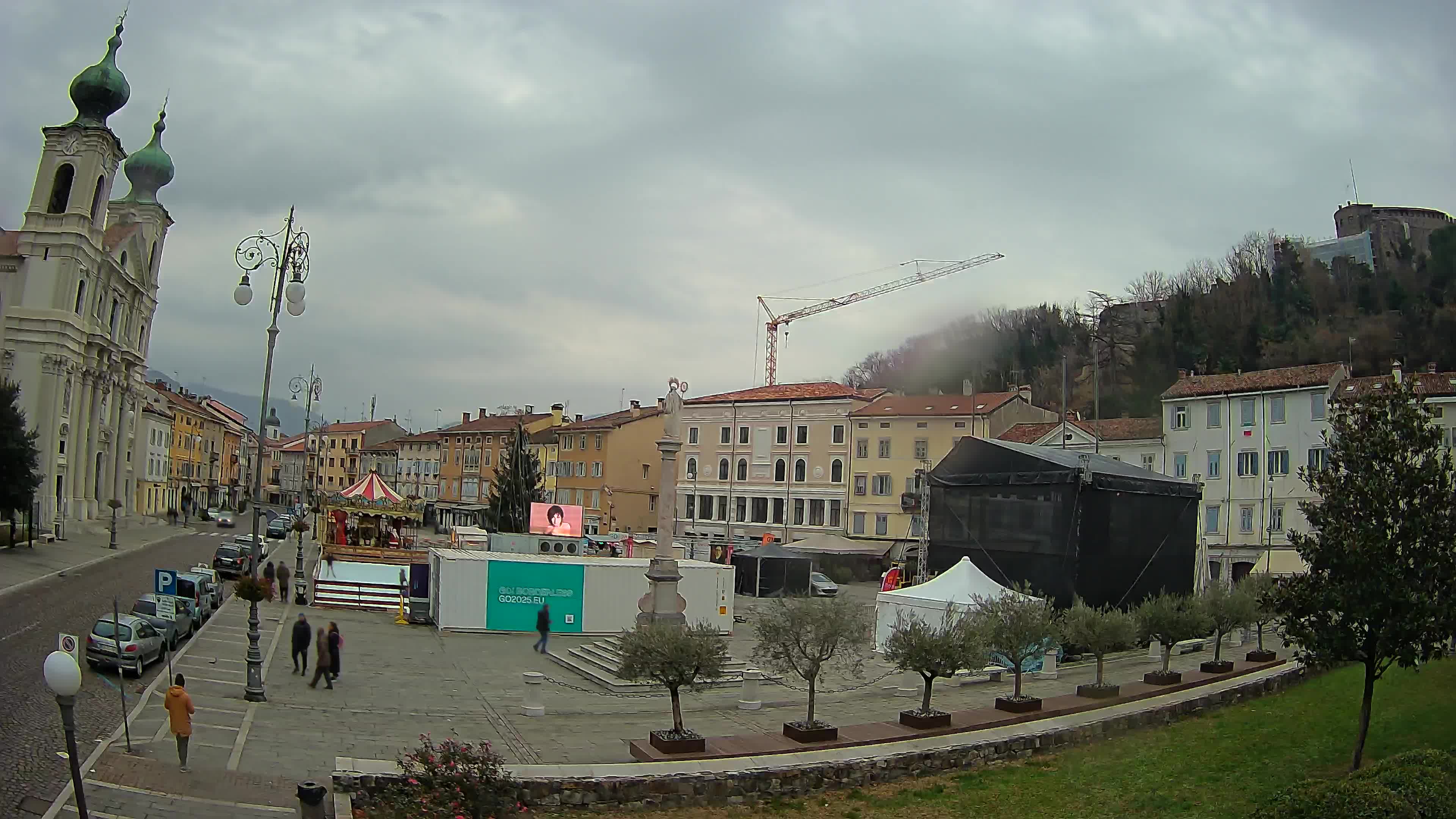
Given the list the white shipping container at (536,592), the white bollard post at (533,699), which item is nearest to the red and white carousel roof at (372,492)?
the white shipping container at (536,592)

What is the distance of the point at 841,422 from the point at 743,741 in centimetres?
4784

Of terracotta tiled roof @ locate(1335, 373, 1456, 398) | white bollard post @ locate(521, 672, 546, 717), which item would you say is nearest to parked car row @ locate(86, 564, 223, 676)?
white bollard post @ locate(521, 672, 546, 717)

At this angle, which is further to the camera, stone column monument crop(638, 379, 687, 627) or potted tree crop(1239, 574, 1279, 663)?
potted tree crop(1239, 574, 1279, 663)

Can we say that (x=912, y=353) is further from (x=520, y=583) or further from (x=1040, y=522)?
(x=520, y=583)

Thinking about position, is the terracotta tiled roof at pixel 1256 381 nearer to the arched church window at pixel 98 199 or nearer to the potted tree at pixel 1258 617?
the potted tree at pixel 1258 617

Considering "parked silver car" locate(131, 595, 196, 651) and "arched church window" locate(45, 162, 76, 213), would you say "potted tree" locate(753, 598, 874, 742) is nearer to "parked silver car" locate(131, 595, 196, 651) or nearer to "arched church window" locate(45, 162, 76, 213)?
"parked silver car" locate(131, 595, 196, 651)

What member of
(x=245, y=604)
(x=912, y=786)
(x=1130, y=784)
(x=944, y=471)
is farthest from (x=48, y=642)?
(x=944, y=471)

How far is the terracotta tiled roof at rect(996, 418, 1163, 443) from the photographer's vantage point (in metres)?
55.2

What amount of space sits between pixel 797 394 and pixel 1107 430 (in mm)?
19351

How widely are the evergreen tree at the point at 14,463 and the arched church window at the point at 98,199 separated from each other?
817 inches

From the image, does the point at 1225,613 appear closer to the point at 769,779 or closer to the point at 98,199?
the point at 769,779

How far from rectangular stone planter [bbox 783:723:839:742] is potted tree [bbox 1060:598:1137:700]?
7.48 m

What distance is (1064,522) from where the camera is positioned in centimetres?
3152

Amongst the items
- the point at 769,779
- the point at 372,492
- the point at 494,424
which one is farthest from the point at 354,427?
the point at 769,779
